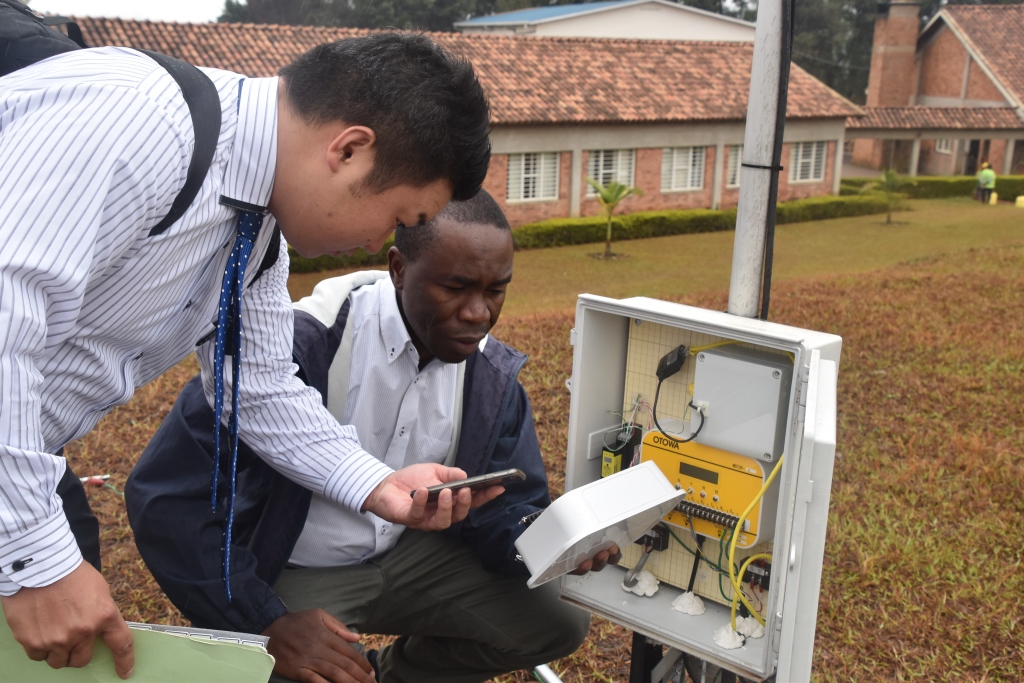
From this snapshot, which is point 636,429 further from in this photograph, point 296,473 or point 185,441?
A: point 185,441

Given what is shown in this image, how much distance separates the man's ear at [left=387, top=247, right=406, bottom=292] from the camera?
2.56m

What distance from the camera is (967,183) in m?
30.1

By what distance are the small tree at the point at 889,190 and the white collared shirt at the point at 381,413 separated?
992 inches

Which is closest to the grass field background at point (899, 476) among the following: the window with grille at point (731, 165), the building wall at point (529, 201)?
the building wall at point (529, 201)

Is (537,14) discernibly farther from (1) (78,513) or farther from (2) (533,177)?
(1) (78,513)

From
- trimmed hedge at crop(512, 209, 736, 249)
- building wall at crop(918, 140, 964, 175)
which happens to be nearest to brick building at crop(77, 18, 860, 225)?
trimmed hedge at crop(512, 209, 736, 249)

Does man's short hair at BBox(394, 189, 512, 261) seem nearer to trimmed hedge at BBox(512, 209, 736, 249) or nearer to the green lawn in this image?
the green lawn

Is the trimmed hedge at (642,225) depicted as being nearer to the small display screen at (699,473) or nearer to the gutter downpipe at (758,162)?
the gutter downpipe at (758,162)

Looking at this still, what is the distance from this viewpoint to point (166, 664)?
1.65 metres

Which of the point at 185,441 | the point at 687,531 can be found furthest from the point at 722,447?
the point at 185,441

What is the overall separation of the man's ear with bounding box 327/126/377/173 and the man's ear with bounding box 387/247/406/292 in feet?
2.99

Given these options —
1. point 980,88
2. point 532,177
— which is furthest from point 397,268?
point 980,88

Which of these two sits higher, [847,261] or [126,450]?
[126,450]

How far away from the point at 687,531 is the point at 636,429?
30cm
